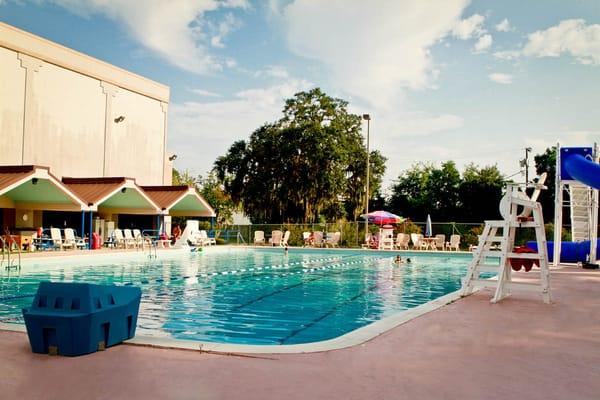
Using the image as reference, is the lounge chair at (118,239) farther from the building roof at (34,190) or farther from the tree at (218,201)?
the tree at (218,201)

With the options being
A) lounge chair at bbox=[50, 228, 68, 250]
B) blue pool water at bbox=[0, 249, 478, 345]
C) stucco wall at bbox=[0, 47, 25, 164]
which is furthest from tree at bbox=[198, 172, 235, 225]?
blue pool water at bbox=[0, 249, 478, 345]

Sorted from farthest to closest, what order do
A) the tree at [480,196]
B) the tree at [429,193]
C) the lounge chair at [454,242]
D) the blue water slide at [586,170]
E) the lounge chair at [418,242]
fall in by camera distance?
the tree at [429,193] → the tree at [480,196] → the lounge chair at [418,242] → the lounge chair at [454,242] → the blue water slide at [586,170]

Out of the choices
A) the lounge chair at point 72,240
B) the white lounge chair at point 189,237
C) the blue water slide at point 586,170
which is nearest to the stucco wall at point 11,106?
the lounge chair at point 72,240

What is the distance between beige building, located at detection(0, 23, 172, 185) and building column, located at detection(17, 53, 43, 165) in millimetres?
40

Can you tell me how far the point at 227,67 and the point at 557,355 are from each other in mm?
20956

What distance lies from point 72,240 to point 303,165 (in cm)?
1810

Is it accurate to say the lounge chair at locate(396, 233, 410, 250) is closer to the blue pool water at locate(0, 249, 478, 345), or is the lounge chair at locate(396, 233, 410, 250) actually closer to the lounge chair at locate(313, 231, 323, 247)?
the lounge chair at locate(313, 231, 323, 247)

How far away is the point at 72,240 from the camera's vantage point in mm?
20547

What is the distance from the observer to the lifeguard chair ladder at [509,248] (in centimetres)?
855

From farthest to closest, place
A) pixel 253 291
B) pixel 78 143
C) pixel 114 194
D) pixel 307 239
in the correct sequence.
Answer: pixel 307 239
pixel 78 143
pixel 114 194
pixel 253 291

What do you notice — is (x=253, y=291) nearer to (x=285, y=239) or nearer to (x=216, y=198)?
(x=285, y=239)

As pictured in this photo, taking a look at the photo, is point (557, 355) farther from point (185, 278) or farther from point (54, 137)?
point (54, 137)

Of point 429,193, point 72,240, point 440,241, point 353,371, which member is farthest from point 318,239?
point 353,371

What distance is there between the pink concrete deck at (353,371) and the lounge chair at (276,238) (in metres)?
23.7
